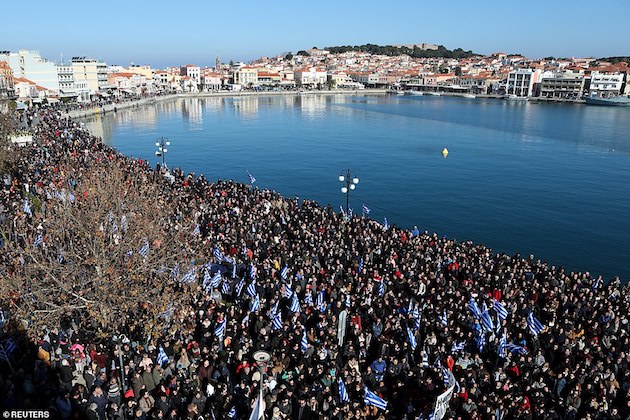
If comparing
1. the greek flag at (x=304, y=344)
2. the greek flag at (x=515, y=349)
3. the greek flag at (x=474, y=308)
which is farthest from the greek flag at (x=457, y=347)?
the greek flag at (x=304, y=344)

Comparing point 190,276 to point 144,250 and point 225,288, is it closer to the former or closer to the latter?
point 225,288

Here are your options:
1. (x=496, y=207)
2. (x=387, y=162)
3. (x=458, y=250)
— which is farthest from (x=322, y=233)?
(x=387, y=162)

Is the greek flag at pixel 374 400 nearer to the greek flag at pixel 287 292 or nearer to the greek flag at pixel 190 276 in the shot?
the greek flag at pixel 287 292

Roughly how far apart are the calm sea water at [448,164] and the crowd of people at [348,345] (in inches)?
512

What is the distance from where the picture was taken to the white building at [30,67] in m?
82.0

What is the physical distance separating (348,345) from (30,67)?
9144cm

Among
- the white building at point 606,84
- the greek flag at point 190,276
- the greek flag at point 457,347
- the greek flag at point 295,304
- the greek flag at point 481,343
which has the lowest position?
the greek flag at point 481,343

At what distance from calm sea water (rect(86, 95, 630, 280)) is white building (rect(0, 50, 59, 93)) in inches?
560

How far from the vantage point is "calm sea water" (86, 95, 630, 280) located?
29578mm

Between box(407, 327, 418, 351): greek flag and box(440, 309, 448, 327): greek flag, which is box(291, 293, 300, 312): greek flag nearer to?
box(407, 327, 418, 351): greek flag

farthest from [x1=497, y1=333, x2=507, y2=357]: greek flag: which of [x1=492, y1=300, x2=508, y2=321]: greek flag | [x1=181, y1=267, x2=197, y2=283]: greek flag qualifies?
[x1=181, y1=267, x2=197, y2=283]: greek flag

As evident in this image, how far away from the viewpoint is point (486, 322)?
39.3 feet

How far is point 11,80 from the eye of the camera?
6850 centimetres

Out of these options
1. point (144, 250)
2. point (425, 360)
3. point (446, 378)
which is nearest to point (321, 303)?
point (425, 360)
